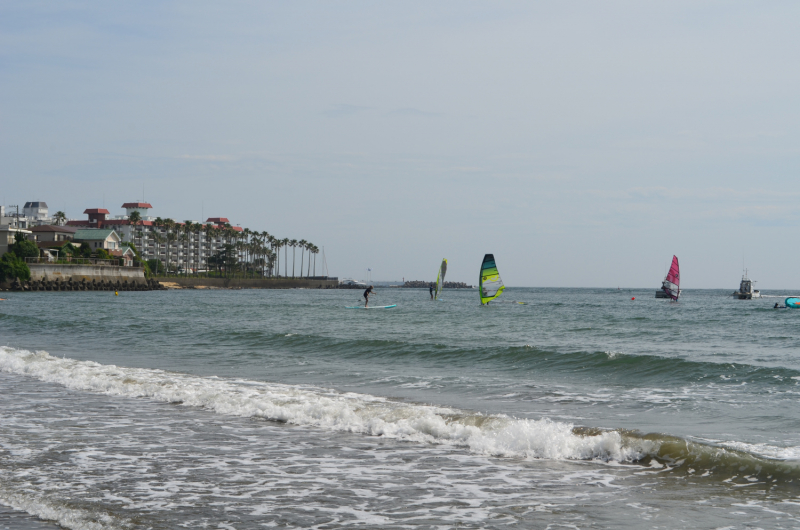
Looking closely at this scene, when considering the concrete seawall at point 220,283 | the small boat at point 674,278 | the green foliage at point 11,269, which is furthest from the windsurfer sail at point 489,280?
the concrete seawall at point 220,283

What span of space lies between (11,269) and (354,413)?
102 m

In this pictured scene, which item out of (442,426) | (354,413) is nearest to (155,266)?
(354,413)

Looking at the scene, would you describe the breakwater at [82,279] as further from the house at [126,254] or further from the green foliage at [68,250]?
the green foliage at [68,250]

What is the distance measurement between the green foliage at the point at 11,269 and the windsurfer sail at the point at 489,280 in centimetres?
7167

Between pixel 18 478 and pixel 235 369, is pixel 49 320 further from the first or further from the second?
pixel 18 478

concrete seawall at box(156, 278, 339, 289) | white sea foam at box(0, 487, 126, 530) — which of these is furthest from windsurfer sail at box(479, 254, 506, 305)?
concrete seawall at box(156, 278, 339, 289)

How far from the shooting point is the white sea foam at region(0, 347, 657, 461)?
32.2 feet

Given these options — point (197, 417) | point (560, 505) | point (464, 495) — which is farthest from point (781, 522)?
point (197, 417)

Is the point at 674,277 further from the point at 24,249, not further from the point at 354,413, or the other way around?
the point at 24,249

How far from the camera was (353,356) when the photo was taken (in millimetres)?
23578

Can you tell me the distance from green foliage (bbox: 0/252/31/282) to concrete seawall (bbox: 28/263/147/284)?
2511 mm

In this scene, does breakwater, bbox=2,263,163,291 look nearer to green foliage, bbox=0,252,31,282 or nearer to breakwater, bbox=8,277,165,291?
breakwater, bbox=8,277,165,291

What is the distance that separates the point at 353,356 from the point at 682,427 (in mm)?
13766

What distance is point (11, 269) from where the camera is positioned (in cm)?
9694
